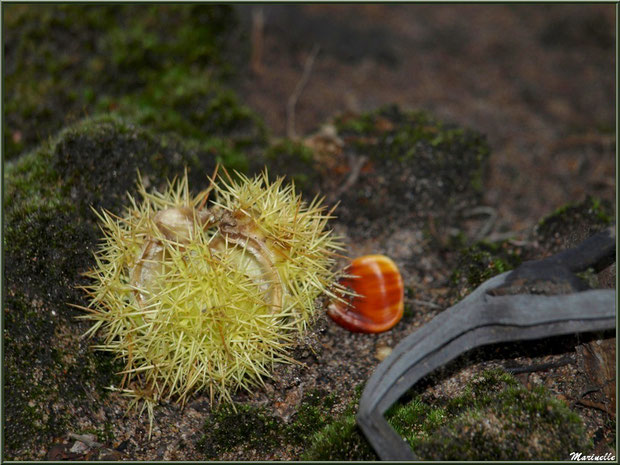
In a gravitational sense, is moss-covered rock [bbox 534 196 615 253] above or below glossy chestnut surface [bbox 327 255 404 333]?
above

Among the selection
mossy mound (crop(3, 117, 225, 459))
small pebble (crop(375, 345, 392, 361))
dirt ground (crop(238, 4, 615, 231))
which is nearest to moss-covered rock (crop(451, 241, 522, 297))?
small pebble (crop(375, 345, 392, 361))

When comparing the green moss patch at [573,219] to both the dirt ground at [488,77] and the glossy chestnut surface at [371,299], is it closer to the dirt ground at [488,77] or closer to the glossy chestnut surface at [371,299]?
the dirt ground at [488,77]

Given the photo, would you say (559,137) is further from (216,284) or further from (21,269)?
(21,269)

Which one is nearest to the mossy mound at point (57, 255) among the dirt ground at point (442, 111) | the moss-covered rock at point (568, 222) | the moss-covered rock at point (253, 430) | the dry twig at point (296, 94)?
the dirt ground at point (442, 111)

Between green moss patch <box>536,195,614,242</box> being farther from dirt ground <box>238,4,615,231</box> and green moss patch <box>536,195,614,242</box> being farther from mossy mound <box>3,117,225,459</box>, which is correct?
mossy mound <box>3,117,225,459</box>

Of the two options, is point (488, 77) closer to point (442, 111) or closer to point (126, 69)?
point (442, 111)

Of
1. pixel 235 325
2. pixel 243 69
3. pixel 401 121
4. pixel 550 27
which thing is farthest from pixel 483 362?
pixel 550 27
